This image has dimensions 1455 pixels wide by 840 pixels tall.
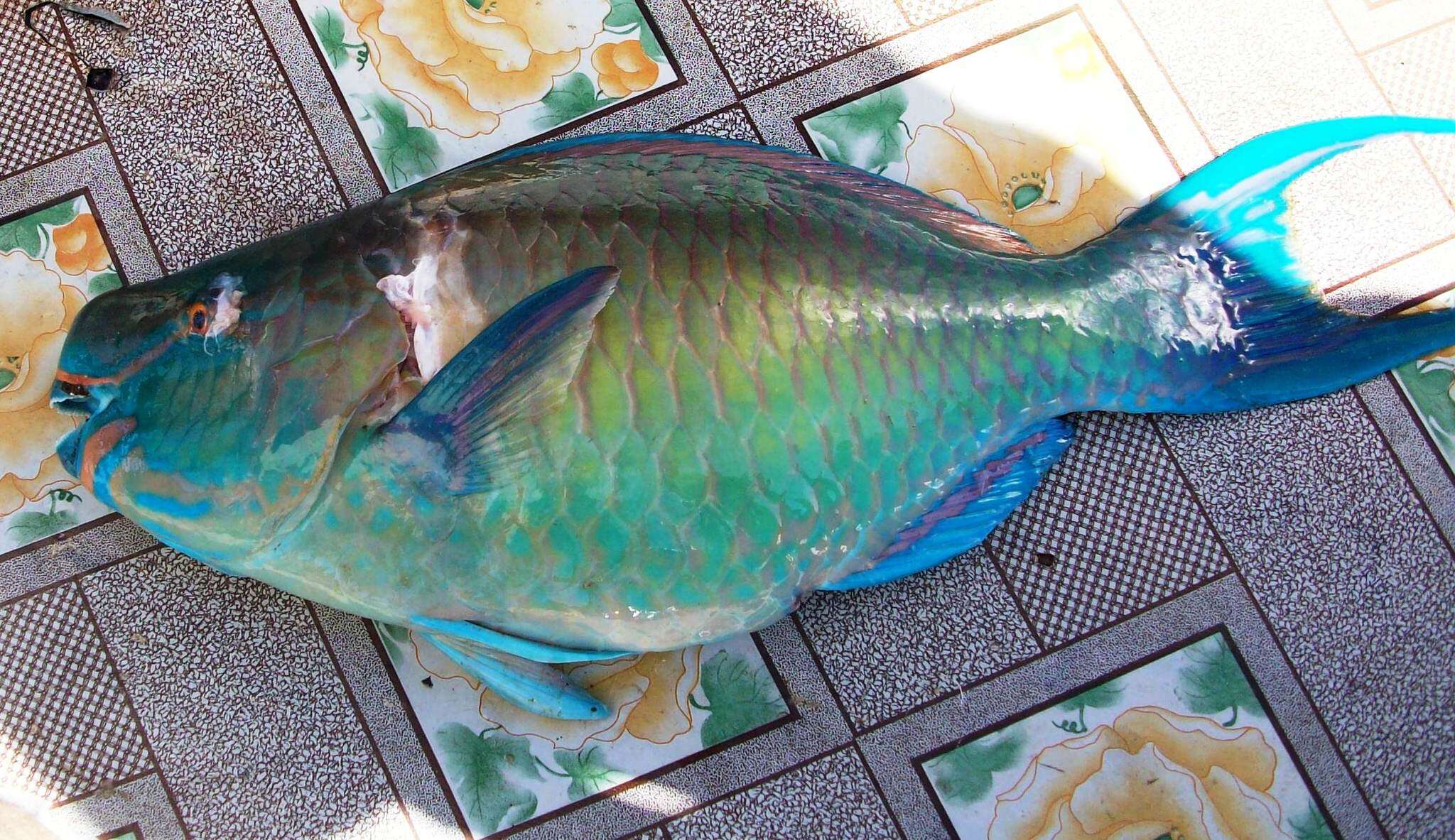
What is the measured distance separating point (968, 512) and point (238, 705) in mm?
1245

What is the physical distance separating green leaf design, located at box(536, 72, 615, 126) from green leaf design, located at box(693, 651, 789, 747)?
1.00 m

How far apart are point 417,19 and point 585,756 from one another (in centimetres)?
136

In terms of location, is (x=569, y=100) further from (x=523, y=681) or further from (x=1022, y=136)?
(x=523, y=681)

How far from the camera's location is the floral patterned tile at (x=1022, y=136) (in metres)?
1.73

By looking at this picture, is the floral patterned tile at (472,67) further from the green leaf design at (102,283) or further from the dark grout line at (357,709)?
the dark grout line at (357,709)

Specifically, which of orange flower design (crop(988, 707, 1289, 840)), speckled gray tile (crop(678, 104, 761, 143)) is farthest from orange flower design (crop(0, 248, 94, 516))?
orange flower design (crop(988, 707, 1289, 840))

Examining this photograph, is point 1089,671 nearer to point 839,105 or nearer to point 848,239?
point 848,239

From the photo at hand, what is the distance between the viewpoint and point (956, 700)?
162 cm

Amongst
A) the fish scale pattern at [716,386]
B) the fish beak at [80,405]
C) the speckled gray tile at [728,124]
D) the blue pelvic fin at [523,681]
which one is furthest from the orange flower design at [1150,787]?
the fish beak at [80,405]

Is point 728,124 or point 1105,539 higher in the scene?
point 728,124

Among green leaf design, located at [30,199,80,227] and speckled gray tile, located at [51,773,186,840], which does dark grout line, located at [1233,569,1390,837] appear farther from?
green leaf design, located at [30,199,80,227]

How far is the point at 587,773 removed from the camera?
1619 mm

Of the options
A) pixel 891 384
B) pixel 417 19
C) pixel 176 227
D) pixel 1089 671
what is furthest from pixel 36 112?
pixel 1089 671

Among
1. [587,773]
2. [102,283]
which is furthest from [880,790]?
[102,283]
